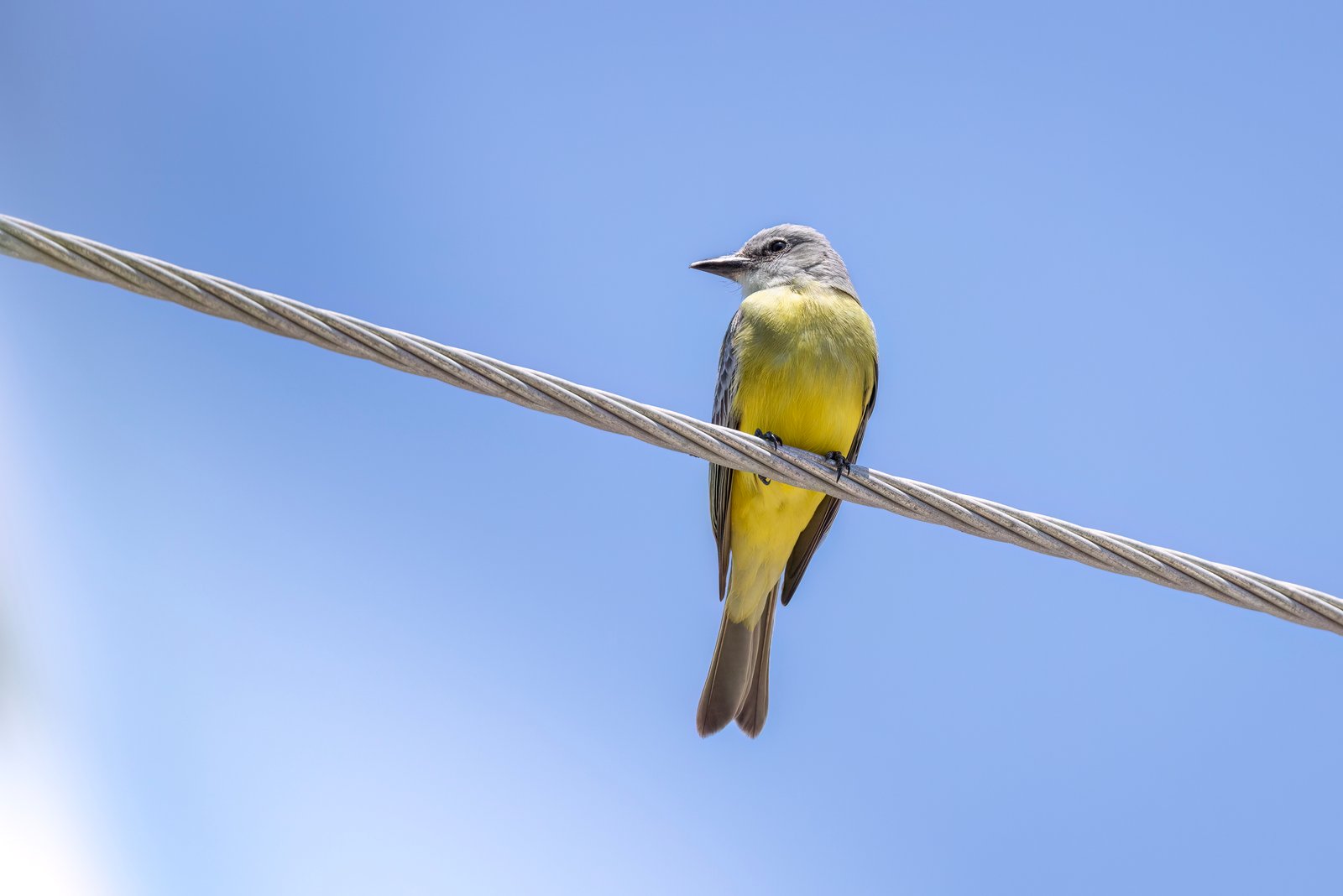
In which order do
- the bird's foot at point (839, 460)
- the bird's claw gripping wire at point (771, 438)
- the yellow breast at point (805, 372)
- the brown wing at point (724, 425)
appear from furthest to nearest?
the brown wing at point (724, 425)
the yellow breast at point (805, 372)
the bird's claw gripping wire at point (771, 438)
the bird's foot at point (839, 460)

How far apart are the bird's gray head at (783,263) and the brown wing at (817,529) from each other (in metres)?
0.63

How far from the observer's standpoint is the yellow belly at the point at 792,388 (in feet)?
16.9

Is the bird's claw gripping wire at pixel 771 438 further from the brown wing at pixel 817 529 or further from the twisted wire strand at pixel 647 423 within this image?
the twisted wire strand at pixel 647 423

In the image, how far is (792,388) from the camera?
5.14 meters

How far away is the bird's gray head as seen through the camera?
5.96m

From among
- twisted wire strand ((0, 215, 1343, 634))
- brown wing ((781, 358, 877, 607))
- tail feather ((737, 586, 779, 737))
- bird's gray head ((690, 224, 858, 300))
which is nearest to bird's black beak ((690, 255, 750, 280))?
bird's gray head ((690, 224, 858, 300))

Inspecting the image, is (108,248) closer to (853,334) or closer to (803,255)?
(853,334)

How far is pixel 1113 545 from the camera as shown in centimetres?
350

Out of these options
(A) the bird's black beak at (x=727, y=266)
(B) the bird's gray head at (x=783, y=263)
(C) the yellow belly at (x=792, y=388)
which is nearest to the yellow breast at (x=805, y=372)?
(C) the yellow belly at (x=792, y=388)

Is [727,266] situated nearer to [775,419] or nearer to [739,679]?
→ [775,419]

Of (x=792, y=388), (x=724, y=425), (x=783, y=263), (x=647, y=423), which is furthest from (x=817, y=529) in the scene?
(x=647, y=423)

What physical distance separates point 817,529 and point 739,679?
84 cm

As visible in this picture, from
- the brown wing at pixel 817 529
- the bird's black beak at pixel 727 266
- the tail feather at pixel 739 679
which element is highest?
the bird's black beak at pixel 727 266

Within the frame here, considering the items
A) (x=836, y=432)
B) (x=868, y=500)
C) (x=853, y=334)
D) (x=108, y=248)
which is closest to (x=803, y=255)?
(x=853, y=334)
